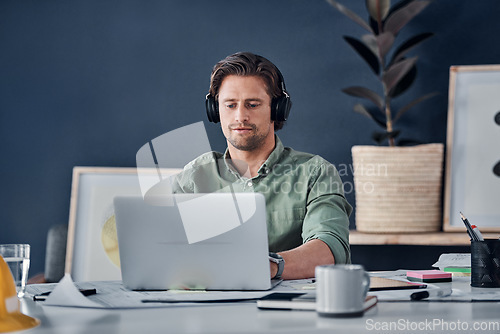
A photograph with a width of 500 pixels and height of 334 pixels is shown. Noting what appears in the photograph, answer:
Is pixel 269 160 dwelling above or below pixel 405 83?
below

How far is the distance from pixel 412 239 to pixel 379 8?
96 cm

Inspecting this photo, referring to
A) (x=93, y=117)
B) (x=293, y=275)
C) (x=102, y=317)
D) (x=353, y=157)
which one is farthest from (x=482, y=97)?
(x=102, y=317)

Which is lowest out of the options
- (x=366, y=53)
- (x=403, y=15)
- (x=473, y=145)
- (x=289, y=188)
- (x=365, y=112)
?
(x=289, y=188)

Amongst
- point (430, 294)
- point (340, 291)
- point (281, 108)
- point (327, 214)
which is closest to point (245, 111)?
point (281, 108)

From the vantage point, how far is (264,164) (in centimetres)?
200

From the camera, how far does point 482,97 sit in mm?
2629

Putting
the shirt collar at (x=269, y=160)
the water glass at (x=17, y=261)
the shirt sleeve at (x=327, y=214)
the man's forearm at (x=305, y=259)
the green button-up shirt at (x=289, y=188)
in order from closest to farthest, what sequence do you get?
1. the water glass at (x=17, y=261)
2. the man's forearm at (x=305, y=259)
3. the shirt sleeve at (x=327, y=214)
4. the green button-up shirt at (x=289, y=188)
5. the shirt collar at (x=269, y=160)

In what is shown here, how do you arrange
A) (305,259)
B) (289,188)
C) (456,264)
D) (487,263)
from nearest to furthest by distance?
(487,263), (305,259), (456,264), (289,188)

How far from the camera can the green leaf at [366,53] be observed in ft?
8.41

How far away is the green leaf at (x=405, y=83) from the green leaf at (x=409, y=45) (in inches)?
3.6

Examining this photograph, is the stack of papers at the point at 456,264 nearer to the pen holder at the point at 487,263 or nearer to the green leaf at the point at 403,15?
the pen holder at the point at 487,263

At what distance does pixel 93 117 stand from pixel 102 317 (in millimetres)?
2114

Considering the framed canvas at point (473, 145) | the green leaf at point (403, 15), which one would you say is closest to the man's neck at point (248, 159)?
the green leaf at point (403, 15)

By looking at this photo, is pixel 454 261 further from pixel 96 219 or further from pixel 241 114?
pixel 96 219
